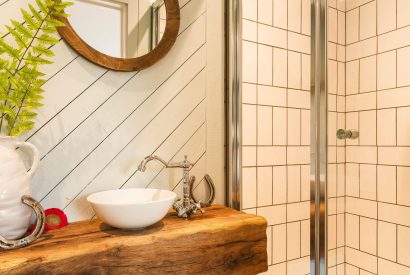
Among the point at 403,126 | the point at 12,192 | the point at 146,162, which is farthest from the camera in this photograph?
the point at 403,126

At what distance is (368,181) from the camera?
143 centimetres

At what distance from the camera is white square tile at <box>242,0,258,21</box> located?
140 centimetres

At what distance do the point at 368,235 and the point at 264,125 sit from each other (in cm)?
75

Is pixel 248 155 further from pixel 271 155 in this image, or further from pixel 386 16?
pixel 386 16

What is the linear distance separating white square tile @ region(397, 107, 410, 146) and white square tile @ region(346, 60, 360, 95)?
0.21 meters

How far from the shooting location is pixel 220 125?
4.71 ft

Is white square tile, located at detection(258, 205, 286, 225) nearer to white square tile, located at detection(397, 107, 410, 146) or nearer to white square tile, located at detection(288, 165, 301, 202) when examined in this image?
white square tile, located at detection(288, 165, 301, 202)

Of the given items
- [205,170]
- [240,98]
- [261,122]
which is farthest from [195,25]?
[205,170]

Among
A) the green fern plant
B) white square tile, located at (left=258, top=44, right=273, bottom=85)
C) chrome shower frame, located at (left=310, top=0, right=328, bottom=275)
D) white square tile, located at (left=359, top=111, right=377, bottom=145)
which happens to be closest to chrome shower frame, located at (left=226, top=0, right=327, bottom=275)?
chrome shower frame, located at (left=310, top=0, right=328, bottom=275)

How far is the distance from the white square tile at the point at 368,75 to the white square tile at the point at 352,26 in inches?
4.7

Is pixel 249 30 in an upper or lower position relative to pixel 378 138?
upper

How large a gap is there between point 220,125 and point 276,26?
0.57 m

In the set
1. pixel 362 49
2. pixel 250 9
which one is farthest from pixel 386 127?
pixel 250 9

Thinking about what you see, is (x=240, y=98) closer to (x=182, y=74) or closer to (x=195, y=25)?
(x=182, y=74)
